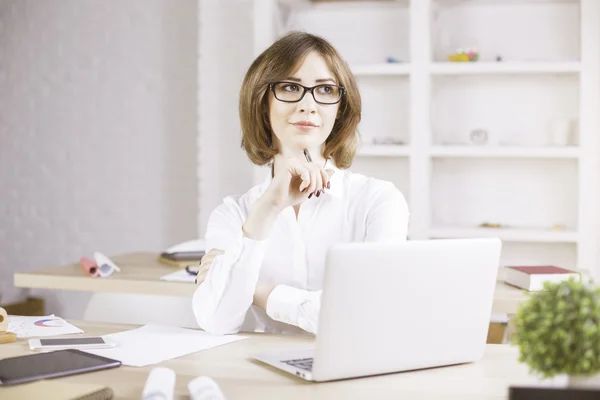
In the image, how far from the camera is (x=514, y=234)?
362 cm

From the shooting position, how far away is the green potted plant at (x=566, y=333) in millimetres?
945

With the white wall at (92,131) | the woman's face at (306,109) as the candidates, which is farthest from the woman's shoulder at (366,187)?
the white wall at (92,131)

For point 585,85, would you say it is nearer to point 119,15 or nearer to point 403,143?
point 403,143

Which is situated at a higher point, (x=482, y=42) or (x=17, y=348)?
(x=482, y=42)

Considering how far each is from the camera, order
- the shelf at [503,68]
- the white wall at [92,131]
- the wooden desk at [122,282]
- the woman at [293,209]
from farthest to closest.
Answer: the white wall at [92,131] → the shelf at [503,68] → the wooden desk at [122,282] → the woman at [293,209]

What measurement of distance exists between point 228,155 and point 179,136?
1.42 feet

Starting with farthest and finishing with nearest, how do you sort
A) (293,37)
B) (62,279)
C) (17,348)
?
(62,279) → (293,37) → (17,348)

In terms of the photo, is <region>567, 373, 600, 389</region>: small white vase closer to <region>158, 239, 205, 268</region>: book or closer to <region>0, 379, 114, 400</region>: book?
<region>0, 379, 114, 400</region>: book

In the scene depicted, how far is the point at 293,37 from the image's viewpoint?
1927 mm

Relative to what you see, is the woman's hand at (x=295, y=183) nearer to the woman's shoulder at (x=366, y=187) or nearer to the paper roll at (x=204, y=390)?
the woman's shoulder at (x=366, y=187)

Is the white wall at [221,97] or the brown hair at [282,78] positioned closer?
the brown hair at [282,78]

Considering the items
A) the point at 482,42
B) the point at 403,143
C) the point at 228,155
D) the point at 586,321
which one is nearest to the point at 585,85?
the point at 482,42

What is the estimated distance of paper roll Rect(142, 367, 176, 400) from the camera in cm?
107

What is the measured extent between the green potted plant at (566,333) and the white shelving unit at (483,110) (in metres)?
2.69
